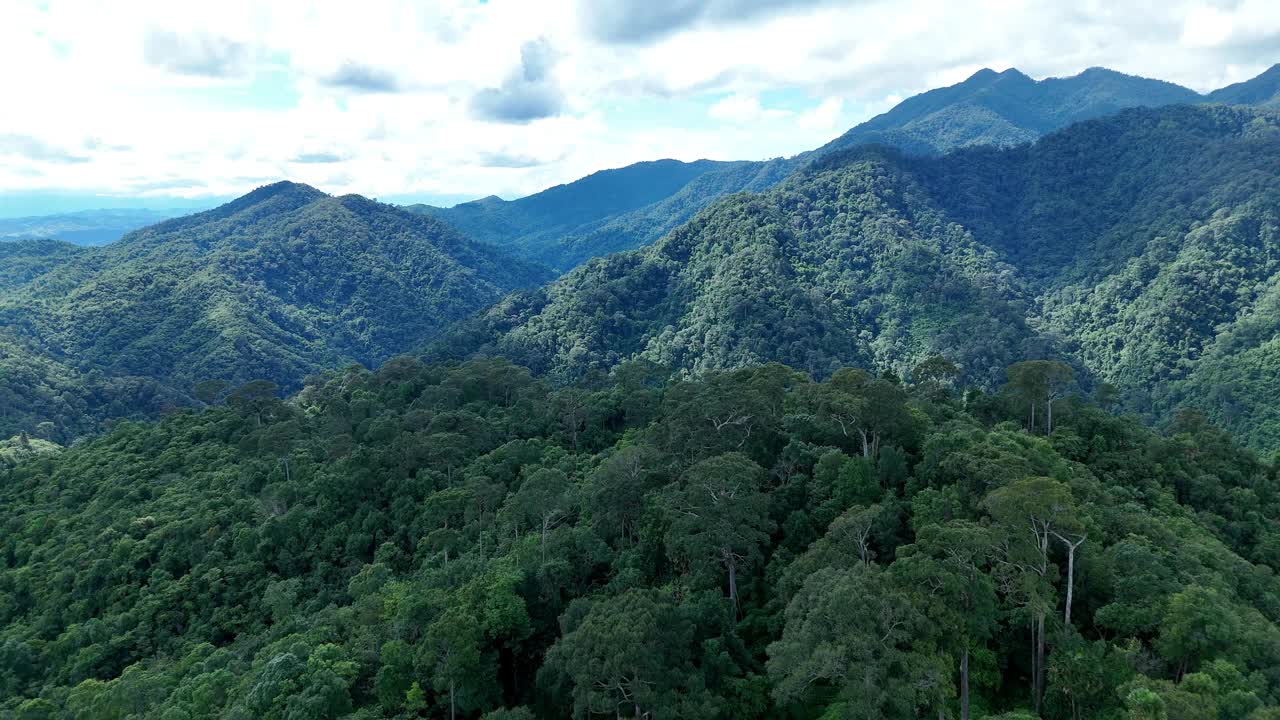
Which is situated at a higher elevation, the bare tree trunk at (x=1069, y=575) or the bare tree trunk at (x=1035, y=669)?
the bare tree trunk at (x=1069, y=575)

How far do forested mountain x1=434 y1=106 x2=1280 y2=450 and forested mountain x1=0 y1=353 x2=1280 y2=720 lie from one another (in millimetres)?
55412

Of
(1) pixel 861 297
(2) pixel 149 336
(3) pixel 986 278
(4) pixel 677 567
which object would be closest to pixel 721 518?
(4) pixel 677 567

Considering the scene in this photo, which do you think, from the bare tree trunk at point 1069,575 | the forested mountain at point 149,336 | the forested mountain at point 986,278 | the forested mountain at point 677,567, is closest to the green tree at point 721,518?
the forested mountain at point 677,567

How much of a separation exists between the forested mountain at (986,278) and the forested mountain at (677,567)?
5541 cm

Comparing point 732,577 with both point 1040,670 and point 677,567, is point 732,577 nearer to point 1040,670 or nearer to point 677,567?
point 677,567

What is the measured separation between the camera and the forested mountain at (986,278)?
119m

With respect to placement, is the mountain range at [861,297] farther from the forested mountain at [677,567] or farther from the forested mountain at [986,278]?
the forested mountain at [677,567]

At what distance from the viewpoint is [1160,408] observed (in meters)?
110

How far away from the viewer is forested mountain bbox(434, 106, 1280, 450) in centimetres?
11856

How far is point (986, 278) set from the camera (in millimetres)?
147875

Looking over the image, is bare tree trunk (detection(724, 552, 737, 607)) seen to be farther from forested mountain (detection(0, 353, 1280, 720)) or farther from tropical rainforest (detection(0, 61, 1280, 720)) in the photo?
tropical rainforest (detection(0, 61, 1280, 720))

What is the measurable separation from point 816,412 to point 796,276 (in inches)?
4430

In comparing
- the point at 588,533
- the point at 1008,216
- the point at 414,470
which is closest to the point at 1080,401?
the point at 588,533

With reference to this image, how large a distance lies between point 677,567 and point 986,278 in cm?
14233
